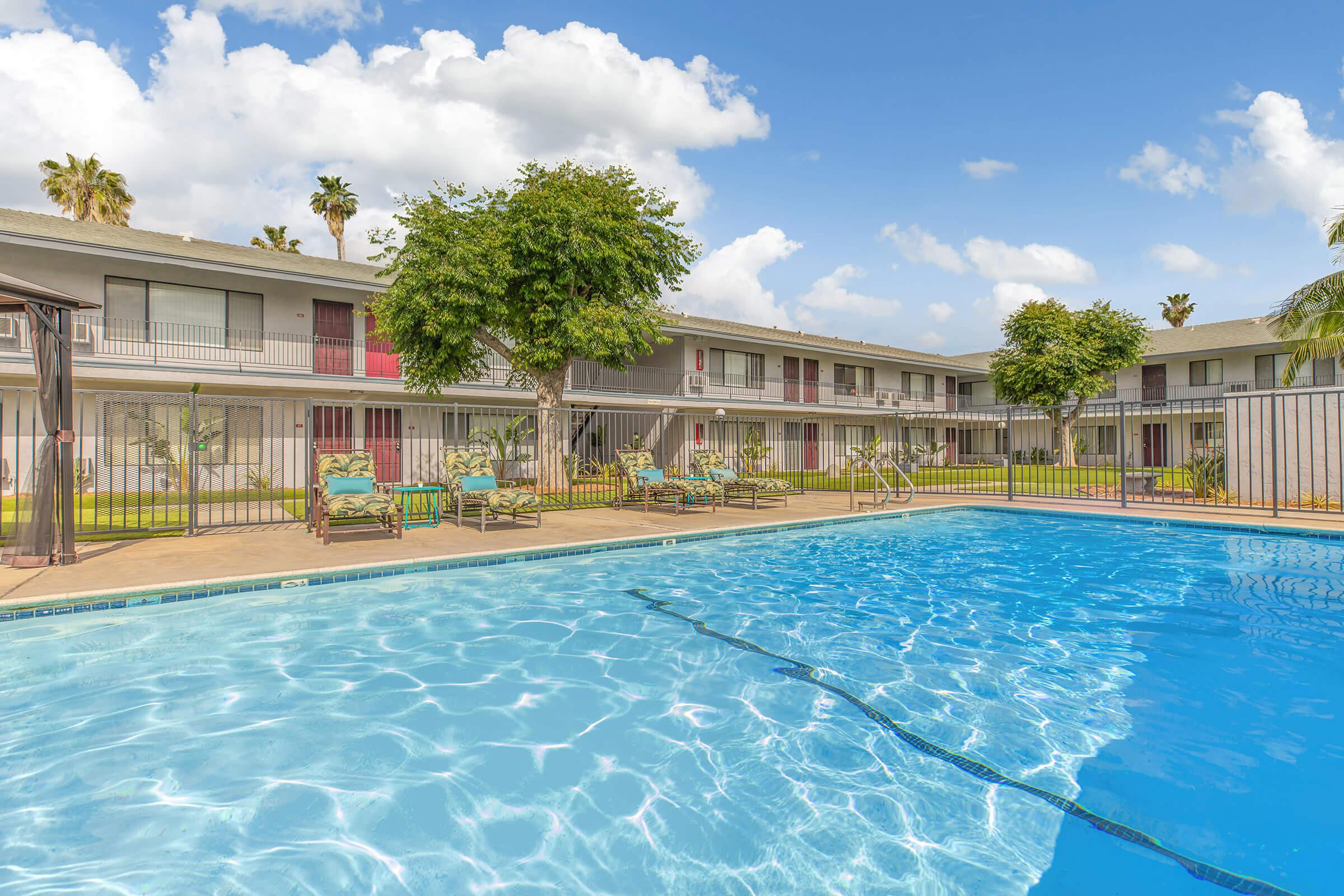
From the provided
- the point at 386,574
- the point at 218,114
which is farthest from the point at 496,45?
the point at 386,574

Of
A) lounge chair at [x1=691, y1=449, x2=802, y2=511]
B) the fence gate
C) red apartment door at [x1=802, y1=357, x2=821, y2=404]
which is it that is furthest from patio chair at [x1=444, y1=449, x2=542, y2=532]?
red apartment door at [x1=802, y1=357, x2=821, y2=404]

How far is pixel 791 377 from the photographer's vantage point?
93.1ft

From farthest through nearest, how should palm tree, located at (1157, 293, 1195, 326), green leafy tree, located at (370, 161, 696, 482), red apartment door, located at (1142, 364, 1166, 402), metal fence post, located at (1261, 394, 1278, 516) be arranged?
palm tree, located at (1157, 293, 1195, 326)
red apartment door, located at (1142, 364, 1166, 402)
green leafy tree, located at (370, 161, 696, 482)
metal fence post, located at (1261, 394, 1278, 516)

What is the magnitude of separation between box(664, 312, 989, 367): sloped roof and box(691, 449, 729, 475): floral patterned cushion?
7.70 m

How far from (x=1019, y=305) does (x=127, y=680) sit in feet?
117

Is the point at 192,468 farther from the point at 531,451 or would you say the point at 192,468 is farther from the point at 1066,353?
the point at 1066,353

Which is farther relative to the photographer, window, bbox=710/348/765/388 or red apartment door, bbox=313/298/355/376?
window, bbox=710/348/765/388

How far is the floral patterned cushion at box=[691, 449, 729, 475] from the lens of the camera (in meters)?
14.2

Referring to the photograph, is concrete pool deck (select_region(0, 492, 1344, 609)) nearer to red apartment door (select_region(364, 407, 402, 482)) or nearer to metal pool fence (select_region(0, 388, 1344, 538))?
metal pool fence (select_region(0, 388, 1344, 538))

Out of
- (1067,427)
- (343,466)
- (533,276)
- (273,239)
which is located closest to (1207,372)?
(1067,427)

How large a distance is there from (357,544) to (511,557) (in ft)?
6.76

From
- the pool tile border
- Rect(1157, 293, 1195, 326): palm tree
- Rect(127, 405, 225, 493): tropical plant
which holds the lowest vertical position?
the pool tile border

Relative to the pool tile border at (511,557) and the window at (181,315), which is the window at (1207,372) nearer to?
the pool tile border at (511,557)

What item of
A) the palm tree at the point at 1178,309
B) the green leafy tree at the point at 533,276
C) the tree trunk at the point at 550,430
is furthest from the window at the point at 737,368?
the palm tree at the point at 1178,309
